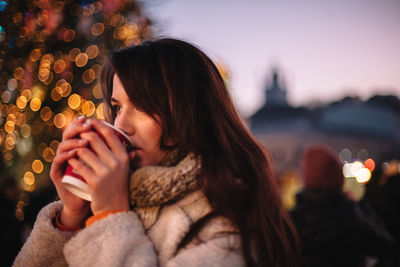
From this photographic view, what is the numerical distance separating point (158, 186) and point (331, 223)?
2.36 meters

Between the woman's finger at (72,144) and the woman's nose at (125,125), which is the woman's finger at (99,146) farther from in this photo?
the woman's nose at (125,125)

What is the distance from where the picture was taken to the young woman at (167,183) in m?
0.97

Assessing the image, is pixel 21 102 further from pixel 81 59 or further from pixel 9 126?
pixel 81 59

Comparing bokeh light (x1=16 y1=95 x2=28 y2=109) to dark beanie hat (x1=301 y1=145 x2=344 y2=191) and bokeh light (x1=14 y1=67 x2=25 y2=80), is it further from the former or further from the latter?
dark beanie hat (x1=301 y1=145 x2=344 y2=191)

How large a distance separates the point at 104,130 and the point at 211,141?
0.42 metres

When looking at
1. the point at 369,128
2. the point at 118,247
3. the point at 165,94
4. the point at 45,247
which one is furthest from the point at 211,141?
the point at 369,128

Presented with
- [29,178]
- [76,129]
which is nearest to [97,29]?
[29,178]

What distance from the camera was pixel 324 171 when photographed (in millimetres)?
3094

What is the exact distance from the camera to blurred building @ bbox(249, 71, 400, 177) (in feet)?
118

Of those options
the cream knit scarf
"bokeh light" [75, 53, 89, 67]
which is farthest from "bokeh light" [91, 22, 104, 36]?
the cream knit scarf

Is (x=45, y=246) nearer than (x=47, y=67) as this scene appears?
Yes

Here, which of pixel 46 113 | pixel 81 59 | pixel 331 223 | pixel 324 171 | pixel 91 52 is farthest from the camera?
pixel 91 52

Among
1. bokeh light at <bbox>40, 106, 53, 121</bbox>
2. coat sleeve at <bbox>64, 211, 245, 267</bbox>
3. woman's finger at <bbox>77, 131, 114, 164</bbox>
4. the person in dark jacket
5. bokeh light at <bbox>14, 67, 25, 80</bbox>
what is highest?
bokeh light at <bbox>14, 67, 25, 80</bbox>

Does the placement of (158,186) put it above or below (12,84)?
below
